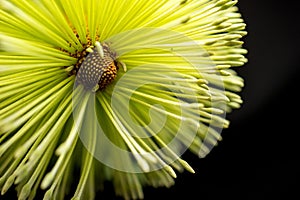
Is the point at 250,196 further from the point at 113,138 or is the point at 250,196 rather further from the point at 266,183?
the point at 113,138

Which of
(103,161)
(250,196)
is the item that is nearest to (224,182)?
(250,196)

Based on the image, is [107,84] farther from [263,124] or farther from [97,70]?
[263,124]

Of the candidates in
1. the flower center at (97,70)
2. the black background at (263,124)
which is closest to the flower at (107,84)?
the flower center at (97,70)

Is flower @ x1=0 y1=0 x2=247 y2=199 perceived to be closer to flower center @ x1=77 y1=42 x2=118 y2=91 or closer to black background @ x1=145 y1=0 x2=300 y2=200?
flower center @ x1=77 y1=42 x2=118 y2=91

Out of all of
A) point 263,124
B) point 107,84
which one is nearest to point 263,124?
point 263,124

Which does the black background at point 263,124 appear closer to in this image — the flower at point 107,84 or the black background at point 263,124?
the black background at point 263,124

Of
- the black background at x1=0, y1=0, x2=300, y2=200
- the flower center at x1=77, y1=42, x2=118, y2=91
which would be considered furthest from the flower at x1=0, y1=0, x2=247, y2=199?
the black background at x1=0, y1=0, x2=300, y2=200
